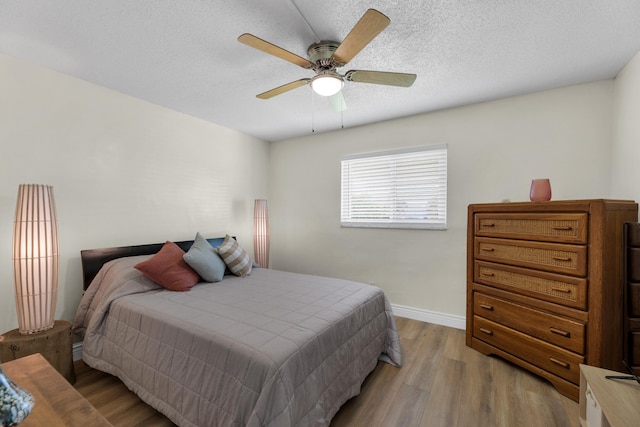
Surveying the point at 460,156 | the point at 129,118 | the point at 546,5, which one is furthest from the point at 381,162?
the point at 129,118

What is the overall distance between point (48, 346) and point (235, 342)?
4.85 ft

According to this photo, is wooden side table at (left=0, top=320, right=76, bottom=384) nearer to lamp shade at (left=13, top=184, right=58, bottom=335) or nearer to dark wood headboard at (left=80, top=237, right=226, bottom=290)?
lamp shade at (left=13, top=184, right=58, bottom=335)

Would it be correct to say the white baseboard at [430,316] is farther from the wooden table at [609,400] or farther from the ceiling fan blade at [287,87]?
the ceiling fan blade at [287,87]

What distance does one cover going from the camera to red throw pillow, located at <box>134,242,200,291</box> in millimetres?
2229

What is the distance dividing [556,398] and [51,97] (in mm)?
4464

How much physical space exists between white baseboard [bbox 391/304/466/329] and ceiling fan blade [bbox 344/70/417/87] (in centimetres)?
250

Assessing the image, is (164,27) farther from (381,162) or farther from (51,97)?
(381,162)

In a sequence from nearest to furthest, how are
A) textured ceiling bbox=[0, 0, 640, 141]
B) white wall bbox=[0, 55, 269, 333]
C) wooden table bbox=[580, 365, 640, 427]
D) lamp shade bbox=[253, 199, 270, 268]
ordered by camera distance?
wooden table bbox=[580, 365, 640, 427] → textured ceiling bbox=[0, 0, 640, 141] → white wall bbox=[0, 55, 269, 333] → lamp shade bbox=[253, 199, 270, 268]

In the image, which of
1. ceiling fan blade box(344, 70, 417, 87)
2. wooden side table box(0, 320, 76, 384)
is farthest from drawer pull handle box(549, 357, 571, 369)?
wooden side table box(0, 320, 76, 384)

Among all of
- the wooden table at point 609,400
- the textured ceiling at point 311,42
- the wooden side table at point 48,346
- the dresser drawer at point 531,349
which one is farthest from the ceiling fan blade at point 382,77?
the wooden side table at point 48,346

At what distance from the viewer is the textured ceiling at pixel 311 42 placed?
1537 millimetres

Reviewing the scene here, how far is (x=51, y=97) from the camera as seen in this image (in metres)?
2.22

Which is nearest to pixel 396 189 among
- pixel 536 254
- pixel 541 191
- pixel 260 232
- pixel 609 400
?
pixel 541 191

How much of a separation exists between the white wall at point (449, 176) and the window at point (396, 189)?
0.32 ft
